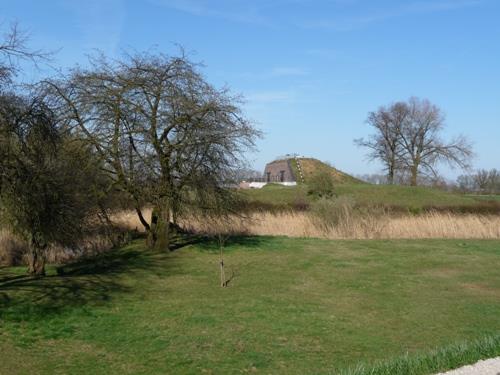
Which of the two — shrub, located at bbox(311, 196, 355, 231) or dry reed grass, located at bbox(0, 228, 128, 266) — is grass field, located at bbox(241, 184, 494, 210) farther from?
dry reed grass, located at bbox(0, 228, 128, 266)

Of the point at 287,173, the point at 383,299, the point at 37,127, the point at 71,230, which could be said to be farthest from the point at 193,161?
the point at 287,173

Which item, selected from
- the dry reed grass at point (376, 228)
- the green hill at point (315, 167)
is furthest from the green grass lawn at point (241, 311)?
the green hill at point (315, 167)

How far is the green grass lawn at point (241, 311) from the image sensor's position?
8547 millimetres

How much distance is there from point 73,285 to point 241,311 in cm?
382

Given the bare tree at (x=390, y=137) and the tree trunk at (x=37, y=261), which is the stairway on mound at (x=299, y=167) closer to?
the bare tree at (x=390, y=137)

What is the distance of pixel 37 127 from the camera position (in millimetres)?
12094

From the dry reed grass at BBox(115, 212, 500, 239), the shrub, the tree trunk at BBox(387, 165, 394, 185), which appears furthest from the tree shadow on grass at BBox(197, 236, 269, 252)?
the tree trunk at BBox(387, 165, 394, 185)

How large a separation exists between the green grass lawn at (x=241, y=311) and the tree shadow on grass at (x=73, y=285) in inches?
1.0

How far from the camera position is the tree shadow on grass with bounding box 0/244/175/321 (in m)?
10.8

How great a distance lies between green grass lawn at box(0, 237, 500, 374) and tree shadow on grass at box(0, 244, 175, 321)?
0.08 feet

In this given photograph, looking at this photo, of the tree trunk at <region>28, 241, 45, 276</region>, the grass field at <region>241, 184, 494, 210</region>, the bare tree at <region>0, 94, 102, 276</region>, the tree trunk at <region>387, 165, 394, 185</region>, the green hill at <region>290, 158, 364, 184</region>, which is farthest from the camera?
the green hill at <region>290, 158, 364, 184</region>

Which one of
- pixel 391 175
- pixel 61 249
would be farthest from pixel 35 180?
pixel 391 175

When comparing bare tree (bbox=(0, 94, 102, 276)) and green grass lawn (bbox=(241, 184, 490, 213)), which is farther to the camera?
green grass lawn (bbox=(241, 184, 490, 213))

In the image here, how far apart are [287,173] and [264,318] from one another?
6781cm
